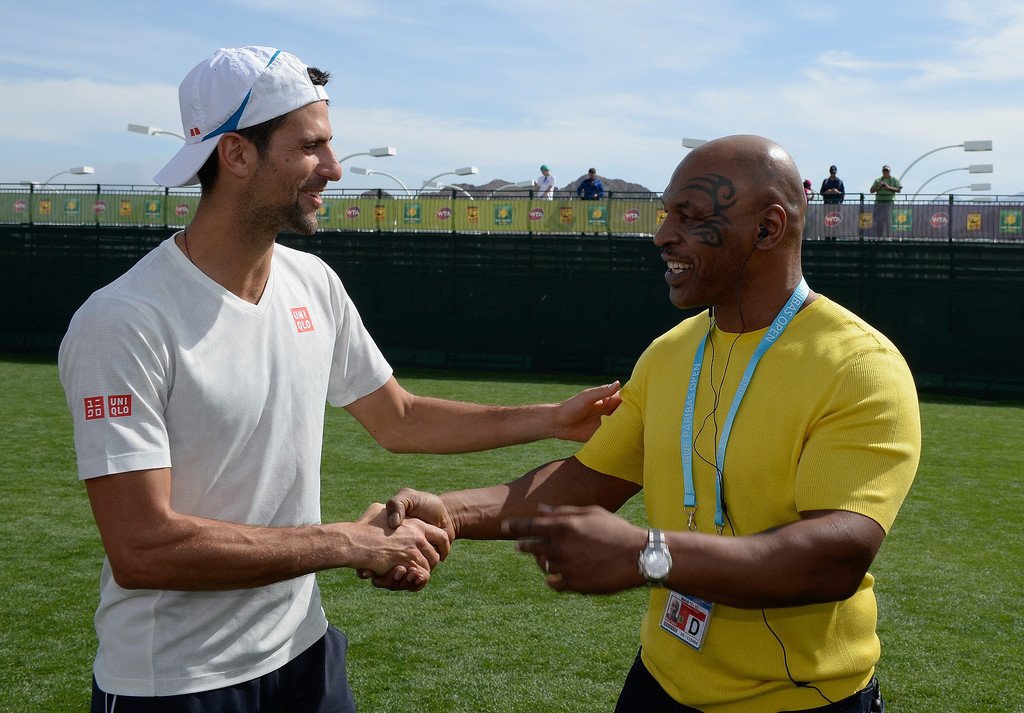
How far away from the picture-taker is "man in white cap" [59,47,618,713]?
2469mm

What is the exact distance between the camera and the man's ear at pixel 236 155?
2.85 meters

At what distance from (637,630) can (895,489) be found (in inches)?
153

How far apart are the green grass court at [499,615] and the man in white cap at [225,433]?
2.43 meters

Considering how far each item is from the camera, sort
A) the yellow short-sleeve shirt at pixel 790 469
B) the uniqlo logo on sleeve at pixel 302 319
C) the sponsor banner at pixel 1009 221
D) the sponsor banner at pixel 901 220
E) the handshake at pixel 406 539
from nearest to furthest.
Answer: the yellow short-sleeve shirt at pixel 790 469, the handshake at pixel 406 539, the uniqlo logo on sleeve at pixel 302 319, the sponsor banner at pixel 1009 221, the sponsor banner at pixel 901 220

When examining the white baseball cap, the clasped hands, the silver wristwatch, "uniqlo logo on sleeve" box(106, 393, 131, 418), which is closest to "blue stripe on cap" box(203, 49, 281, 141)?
the white baseball cap

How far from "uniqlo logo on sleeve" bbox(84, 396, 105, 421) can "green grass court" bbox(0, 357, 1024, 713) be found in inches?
116

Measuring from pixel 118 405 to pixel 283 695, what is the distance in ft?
3.01

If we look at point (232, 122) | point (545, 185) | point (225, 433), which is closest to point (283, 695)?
point (225, 433)

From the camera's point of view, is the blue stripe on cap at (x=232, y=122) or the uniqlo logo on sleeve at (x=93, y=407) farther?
the blue stripe on cap at (x=232, y=122)

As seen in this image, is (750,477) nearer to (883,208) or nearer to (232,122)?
(232,122)

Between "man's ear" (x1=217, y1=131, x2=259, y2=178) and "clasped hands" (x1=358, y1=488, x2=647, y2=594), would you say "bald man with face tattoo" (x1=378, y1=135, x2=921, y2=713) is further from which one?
"man's ear" (x1=217, y1=131, x2=259, y2=178)

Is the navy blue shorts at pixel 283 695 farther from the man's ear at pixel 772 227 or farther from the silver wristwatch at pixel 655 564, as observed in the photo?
the man's ear at pixel 772 227

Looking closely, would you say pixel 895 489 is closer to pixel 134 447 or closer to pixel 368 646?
pixel 134 447

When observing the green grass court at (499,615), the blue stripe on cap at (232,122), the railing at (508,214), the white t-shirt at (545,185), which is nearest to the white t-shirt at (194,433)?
the blue stripe on cap at (232,122)
